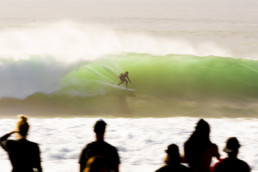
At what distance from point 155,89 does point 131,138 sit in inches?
359

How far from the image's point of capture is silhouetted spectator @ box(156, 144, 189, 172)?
13.4 feet

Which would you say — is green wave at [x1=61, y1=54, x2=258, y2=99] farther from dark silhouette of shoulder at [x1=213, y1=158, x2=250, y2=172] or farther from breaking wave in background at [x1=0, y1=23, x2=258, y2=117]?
dark silhouette of shoulder at [x1=213, y1=158, x2=250, y2=172]

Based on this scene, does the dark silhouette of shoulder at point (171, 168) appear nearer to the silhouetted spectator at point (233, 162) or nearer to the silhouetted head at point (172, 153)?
the silhouetted head at point (172, 153)

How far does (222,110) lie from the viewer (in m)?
16.4

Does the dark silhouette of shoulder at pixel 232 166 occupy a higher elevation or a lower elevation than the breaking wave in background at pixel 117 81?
lower

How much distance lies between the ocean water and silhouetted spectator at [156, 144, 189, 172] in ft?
11.7

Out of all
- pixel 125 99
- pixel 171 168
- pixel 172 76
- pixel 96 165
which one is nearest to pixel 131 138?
pixel 171 168

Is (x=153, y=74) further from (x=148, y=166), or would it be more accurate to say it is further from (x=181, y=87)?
(x=148, y=166)

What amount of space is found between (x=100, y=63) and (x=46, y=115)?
6.85 metres

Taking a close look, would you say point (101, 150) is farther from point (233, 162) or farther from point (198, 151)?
point (233, 162)

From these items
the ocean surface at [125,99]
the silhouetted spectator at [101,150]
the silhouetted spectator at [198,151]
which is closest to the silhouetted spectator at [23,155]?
the silhouetted spectator at [101,150]

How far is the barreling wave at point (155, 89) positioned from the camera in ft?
53.9

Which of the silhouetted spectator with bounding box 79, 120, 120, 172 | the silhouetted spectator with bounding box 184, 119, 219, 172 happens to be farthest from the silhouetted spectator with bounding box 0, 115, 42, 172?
the silhouetted spectator with bounding box 184, 119, 219, 172

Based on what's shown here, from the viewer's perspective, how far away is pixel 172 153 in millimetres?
4090
